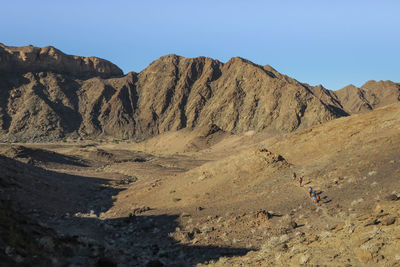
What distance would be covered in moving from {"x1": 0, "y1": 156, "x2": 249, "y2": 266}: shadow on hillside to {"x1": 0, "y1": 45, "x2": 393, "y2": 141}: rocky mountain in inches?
3015

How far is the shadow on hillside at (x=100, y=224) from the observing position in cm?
1227

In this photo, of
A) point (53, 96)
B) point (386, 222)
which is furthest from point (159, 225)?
point (53, 96)

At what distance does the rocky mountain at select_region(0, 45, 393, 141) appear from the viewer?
101250 mm

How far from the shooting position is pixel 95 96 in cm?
12038

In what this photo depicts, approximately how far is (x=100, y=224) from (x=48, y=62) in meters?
116

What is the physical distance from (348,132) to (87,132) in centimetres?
9889

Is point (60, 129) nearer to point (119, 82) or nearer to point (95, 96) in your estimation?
point (95, 96)

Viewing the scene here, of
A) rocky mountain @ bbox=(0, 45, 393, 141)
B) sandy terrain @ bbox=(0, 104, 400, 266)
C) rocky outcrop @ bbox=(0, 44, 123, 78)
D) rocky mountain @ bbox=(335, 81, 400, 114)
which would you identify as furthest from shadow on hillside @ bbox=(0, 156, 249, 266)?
rocky mountain @ bbox=(335, 81, 400, 114)

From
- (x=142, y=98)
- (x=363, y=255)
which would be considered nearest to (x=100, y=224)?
(x=363, y=255)

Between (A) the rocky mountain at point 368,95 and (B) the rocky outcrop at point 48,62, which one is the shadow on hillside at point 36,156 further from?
(A) the rocky mountain at point 368,95

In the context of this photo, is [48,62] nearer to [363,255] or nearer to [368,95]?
[363,255]

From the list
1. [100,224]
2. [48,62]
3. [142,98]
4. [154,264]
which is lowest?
[100,224]

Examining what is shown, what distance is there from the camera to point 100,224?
62.3 ft

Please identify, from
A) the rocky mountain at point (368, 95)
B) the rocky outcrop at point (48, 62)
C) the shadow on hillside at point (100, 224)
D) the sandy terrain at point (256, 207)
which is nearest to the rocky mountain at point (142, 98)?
the rocky outcrop at point (48, 62)
